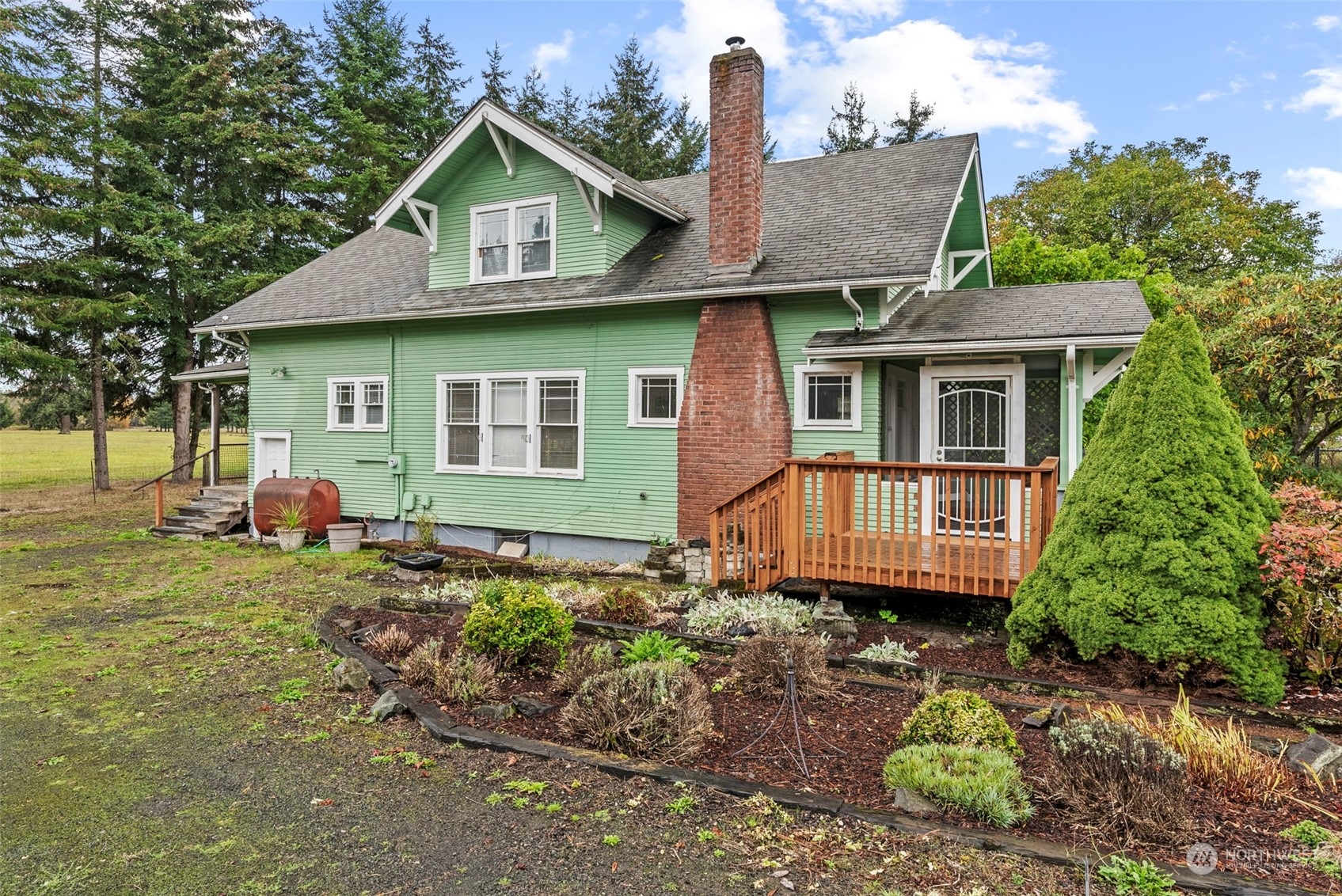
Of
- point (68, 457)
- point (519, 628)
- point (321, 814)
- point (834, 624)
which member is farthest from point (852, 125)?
point (68, 457)

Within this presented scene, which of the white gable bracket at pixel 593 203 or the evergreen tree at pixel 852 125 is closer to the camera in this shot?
the white gable bracket at pixel 593 203

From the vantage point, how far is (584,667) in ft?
17.0

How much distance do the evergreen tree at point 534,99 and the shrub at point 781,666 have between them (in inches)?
1142

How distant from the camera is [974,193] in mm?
11594

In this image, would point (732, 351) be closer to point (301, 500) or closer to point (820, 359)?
point (820, 359)

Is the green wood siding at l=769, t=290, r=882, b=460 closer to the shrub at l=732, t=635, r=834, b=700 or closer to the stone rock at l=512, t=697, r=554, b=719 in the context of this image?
the shrub at l=732, t=635, r=834, b=700

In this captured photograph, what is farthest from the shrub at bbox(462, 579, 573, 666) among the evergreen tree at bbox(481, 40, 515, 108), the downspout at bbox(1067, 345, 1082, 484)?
the evergreen tree at bbox(481, 40, 515, 108)

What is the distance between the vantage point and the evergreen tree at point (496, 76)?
95.8ft

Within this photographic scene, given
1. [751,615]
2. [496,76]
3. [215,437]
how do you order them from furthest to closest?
[496,76]
[215,437]
[751,615]

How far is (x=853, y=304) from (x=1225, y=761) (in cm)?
607

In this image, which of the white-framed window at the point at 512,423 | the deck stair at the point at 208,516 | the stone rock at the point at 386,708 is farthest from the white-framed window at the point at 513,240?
the stone rock at the point at 386,708

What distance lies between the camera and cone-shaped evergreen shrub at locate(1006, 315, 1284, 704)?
189 inches

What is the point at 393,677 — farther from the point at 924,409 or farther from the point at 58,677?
the point at 924,409

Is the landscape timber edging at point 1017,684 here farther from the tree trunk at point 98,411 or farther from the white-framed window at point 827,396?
the tree trunk at point 98,411
